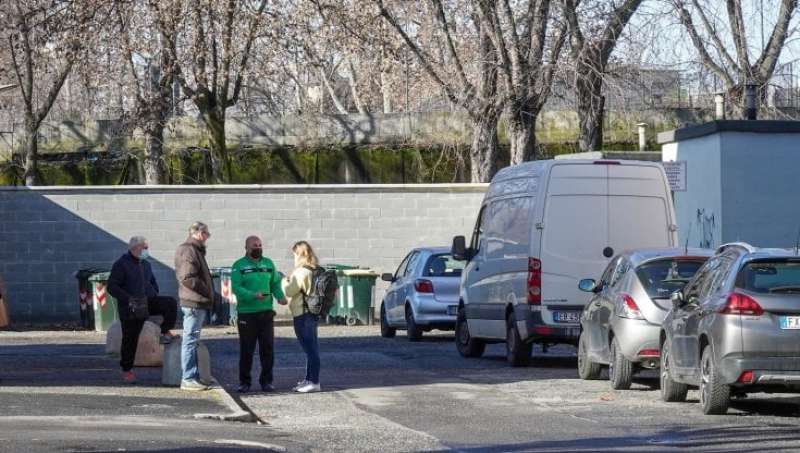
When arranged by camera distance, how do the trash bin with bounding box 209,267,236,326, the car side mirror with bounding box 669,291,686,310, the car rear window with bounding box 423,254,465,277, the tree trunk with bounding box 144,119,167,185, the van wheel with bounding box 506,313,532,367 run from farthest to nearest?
the tree trunk with bounding box 144,119,167,185, the trash bin with bounding box 209,267,236,326, the car rear window with bounding box 423,254,465,277, the van wheel with bounding box 506,313,532,367, the car side mirror with bounding box 669,291,686,310

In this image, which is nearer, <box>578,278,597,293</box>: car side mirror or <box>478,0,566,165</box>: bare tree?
<box>578,278,597,293</box>: car side mirror

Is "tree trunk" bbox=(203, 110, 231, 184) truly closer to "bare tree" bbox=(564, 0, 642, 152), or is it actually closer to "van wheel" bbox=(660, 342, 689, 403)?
"bare tree" bbox=(564, 0, 642, 152)

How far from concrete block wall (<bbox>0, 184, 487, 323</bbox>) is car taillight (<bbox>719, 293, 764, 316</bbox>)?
1982cm

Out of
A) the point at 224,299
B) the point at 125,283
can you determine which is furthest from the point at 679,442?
the point at 224,299

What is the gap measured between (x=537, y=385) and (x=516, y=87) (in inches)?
563

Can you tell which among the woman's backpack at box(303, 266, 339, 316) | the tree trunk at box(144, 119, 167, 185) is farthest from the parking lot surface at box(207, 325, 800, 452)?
the tree trunk at box(144, 119, 167, 185)

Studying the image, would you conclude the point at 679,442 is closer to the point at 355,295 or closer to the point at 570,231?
the point at 570,231

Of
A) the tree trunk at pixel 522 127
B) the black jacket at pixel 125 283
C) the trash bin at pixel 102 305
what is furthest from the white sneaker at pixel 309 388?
the tree trunk at pixel 522 127

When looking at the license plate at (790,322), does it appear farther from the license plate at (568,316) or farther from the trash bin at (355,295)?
the trash bin at (355,295)

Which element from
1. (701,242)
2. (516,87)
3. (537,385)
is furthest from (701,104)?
(537,385)

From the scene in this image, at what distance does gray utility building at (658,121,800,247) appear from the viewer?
24734 millimetres

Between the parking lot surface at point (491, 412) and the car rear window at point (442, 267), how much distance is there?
4.53m

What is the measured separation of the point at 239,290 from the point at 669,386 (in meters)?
4.66

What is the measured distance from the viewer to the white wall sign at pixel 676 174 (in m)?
24.8
